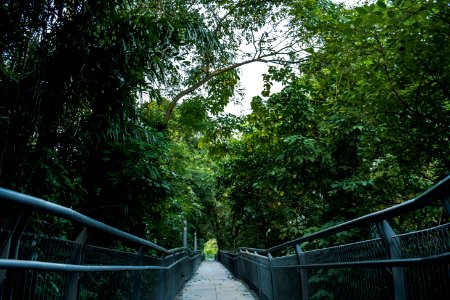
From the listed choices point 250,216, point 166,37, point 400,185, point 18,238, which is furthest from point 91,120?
point 250,216

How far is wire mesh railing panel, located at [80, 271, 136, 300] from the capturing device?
7.73 ft

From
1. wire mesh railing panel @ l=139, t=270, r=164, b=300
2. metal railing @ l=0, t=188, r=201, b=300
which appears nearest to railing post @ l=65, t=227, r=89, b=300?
metal railing @ l=0, t=188, r=201, b=300

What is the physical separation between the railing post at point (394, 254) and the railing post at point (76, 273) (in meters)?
1.71

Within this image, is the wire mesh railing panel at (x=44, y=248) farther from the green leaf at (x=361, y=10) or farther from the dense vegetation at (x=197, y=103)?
the green leaf at (x=361, y=10)

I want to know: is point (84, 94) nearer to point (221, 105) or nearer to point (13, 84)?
point (13, 84)

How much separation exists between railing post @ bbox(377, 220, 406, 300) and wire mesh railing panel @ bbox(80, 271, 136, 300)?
1.77 m

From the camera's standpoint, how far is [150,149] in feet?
19.5

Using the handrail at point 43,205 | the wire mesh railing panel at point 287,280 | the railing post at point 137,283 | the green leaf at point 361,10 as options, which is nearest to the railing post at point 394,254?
the handrail at point 43,205

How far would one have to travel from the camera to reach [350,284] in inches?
102

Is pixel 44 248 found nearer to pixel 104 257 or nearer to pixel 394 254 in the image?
pixel 104 257

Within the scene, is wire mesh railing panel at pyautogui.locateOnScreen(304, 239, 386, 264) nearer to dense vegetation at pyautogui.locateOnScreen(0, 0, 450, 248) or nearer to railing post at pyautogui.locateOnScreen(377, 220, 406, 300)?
railing post at pyautogui.locateOnScreen(377, 220, 406, 300)

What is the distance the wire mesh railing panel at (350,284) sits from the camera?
2.03 meters

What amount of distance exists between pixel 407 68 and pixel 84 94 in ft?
11.4

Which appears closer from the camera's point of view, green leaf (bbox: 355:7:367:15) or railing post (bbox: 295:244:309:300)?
green leaf (bbox: 355:7:367:15)
